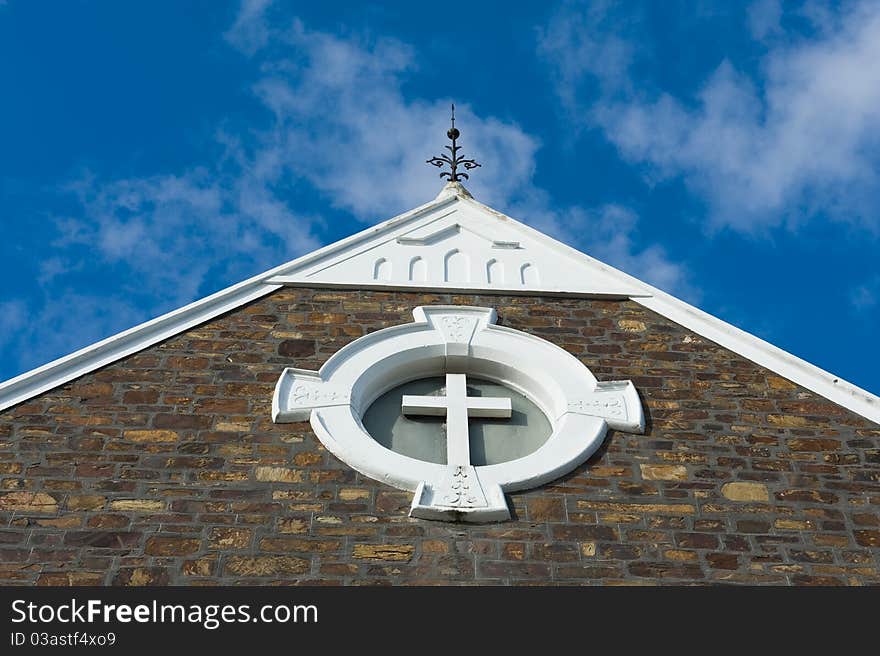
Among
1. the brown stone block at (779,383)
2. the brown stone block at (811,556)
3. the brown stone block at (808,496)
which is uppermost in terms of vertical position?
the brown stone block at (779,383)

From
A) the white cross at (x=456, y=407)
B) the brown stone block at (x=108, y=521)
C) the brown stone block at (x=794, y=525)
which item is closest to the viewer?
the brown stone block at (x=108, y=521)

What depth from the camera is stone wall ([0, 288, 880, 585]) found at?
700 centimetres

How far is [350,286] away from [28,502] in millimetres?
2794

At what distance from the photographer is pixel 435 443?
8.23m

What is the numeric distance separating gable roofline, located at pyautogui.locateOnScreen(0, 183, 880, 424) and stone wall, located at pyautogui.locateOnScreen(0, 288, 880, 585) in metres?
0.10

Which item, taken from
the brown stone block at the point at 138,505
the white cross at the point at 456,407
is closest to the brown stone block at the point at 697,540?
the white cross at the point at 456,407

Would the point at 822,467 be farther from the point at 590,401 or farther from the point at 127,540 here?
the point at 127,540

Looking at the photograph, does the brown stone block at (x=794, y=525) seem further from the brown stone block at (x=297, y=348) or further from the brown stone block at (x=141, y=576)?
the brown stone block at (x=141, y=576)

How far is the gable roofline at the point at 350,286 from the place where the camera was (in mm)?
8328

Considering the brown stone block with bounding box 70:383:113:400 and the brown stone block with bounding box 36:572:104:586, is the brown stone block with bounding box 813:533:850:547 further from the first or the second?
the brown stone block with bounding box 70:383:113:400

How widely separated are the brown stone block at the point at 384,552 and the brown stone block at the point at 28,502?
1553mm

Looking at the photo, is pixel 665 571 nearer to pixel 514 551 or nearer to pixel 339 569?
pixel 514 551

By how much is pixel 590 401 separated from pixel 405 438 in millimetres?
1068

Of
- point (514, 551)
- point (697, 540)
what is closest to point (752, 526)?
point (697, 540)
